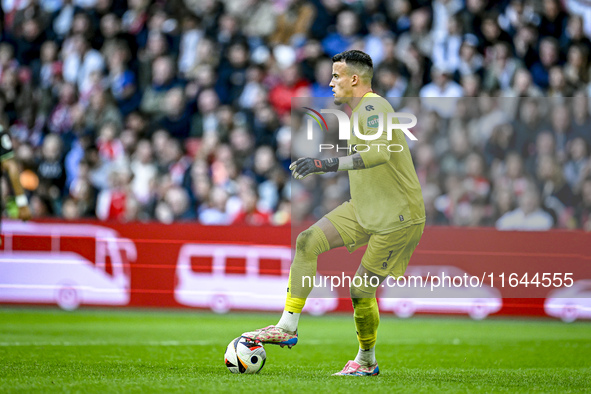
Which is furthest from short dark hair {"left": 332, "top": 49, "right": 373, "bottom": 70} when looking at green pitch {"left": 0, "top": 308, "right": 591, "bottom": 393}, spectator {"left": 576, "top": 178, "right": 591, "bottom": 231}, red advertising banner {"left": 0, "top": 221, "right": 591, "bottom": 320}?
spectator {"left": 576, "top": 178, "right": 591, "bottom": 231}

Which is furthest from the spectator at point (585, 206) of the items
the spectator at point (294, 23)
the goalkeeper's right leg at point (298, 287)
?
the goalkeeper's right leg at point (298, 287)

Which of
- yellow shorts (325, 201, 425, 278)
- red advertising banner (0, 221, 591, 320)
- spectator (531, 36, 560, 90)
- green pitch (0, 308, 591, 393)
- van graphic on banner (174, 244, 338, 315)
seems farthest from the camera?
spectator (531, 36, 560, 90)

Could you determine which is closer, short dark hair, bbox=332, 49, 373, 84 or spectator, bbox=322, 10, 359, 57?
short dark hair, bbox=332, 49, 373, 84

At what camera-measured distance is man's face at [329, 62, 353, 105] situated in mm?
5773

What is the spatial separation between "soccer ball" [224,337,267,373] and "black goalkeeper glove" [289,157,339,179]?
1225 millimetres

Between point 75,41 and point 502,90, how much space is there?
7.35 metres

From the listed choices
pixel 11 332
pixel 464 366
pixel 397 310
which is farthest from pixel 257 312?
pixel 464 366

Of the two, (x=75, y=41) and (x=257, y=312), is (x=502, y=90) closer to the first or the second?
(x=257, y=312)

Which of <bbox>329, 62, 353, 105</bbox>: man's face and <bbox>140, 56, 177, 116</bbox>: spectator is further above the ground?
<bbox>140, 56, 177, 116</bbox>: spectator

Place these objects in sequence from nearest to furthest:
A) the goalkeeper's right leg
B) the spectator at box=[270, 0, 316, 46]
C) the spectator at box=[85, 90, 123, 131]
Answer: the goalkeeper's right leg, the spectator at box=[85, 90, 123, 131], the spectator at box=[270, 0, 316, 46]

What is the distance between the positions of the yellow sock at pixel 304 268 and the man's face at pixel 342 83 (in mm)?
947

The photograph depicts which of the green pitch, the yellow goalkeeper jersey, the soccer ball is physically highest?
the yellow goalkeeper jersey

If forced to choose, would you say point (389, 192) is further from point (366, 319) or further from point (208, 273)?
point (208, 273)

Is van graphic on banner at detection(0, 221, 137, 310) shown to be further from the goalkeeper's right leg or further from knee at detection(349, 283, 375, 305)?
knee at detection(349, 283, 375, 305)
